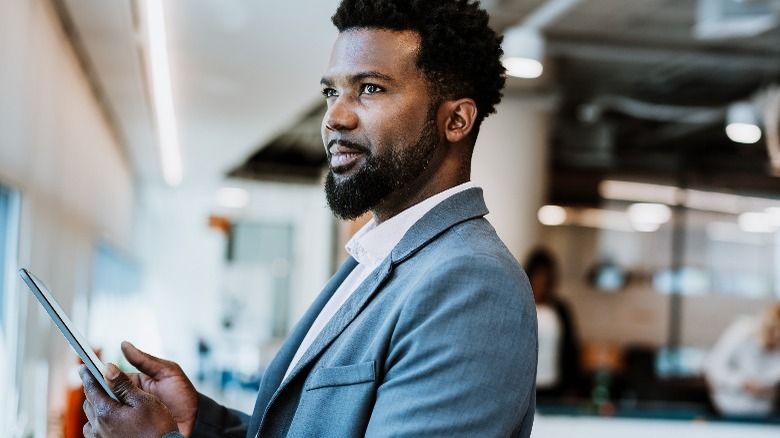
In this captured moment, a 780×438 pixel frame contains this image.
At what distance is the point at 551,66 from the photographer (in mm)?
6637

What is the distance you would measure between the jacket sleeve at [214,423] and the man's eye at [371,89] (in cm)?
65

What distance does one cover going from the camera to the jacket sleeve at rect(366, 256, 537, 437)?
1154 mm

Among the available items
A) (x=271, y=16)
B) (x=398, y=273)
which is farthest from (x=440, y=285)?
(x=271, y=16)

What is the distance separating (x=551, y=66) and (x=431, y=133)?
545 cm

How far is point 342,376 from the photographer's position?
4.19 ft

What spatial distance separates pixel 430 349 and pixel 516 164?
555cm

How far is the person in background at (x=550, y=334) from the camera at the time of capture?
6238mm

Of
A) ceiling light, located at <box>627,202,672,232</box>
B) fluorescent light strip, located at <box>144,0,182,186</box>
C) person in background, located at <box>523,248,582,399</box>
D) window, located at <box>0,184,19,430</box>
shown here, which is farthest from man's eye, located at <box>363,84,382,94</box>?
ceiling light, located at <box>627,202,672,232</box>

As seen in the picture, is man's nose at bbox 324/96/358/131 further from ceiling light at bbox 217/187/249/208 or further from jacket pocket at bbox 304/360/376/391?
ceiling light at bbox 217/187/249/208

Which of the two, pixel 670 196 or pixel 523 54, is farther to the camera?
pixel 670 196

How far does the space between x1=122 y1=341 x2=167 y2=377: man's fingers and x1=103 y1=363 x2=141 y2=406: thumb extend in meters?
0.25

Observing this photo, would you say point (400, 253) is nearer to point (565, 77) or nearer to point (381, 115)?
point (381, 115)

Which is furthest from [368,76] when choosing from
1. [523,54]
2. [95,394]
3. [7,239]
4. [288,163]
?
[288,163]

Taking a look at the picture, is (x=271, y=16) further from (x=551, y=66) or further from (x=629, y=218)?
(x=629, y=218)
